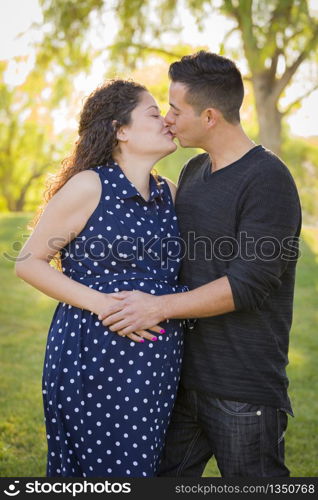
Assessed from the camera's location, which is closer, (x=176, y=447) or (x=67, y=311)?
(x=67, y=311)

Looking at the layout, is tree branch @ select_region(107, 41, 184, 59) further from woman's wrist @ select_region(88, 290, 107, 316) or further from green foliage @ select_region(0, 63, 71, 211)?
green foliage @ select_region(0, 63, 71, 211)

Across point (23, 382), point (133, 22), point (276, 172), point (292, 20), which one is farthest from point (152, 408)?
point (133, 22)

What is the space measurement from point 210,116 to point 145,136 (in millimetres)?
303

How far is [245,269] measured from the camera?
255 cm

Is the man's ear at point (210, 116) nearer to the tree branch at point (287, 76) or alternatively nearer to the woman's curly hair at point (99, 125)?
the woman's curly hair at point (99, 125)

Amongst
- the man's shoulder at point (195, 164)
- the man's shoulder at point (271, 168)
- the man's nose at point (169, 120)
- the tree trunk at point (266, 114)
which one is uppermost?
the tree trunk at point (266, 114)

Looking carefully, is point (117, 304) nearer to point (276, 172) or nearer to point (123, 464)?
point (123, 464)

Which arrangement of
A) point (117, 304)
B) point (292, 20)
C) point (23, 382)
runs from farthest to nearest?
point (292, 20), point (23, 382), point (117, 304)

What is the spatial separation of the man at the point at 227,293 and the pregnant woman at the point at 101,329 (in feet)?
0.36

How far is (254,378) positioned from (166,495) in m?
0.61

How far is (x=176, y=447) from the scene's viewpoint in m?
2.98

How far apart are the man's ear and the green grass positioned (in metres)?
2.26

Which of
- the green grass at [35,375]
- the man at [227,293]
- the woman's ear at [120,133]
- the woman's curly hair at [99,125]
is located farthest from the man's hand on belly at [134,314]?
the green grass at [35,375]

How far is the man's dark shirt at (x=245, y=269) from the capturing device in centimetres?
256
